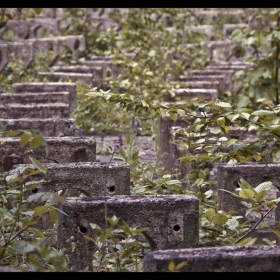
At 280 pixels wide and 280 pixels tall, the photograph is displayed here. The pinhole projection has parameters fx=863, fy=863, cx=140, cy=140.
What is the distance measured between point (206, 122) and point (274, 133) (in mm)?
356

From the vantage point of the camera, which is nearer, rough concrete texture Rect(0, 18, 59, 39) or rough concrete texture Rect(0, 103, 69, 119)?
rough concrete texture Rect(0, 103, 69, 119)

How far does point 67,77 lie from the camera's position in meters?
11.1

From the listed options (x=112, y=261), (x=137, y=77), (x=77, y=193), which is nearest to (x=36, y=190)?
(x=77, y=193)

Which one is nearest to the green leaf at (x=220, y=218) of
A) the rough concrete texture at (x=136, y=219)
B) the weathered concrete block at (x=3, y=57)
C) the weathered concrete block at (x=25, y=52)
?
the rough concrete texture at (x=136, y=219)

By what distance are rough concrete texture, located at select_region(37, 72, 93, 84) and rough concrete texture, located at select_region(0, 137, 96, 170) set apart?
535 cm

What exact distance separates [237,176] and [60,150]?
3.84ft

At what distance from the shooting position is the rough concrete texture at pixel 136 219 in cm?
358

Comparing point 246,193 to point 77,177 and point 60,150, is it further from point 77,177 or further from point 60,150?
point 60,150

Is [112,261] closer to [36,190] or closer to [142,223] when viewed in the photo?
[142,223]

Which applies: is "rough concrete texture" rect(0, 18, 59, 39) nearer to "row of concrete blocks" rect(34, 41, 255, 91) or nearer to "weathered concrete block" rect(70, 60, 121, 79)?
"row of concrete blocks" rect(34, 41, 255, 91)

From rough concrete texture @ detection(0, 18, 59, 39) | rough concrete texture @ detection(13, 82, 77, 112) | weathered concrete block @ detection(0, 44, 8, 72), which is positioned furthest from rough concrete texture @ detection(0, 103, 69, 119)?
rough concrete texture @ detection(0, 18, 59, 39)

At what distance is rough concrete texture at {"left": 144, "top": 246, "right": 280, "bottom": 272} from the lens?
112 inches

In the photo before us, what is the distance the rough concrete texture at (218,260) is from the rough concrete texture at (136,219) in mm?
700

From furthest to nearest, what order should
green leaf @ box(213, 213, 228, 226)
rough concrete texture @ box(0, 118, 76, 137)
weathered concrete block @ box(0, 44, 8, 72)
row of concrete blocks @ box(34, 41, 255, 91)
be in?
weathered concrete block @ box(0, 44, 8, 72) < row of concrete blocks @ box(34, 41, 255, 91) < rough concrete texture @ box(0, 118, 76, 137) < green leaf @ box(213, 213, 228, 226)
